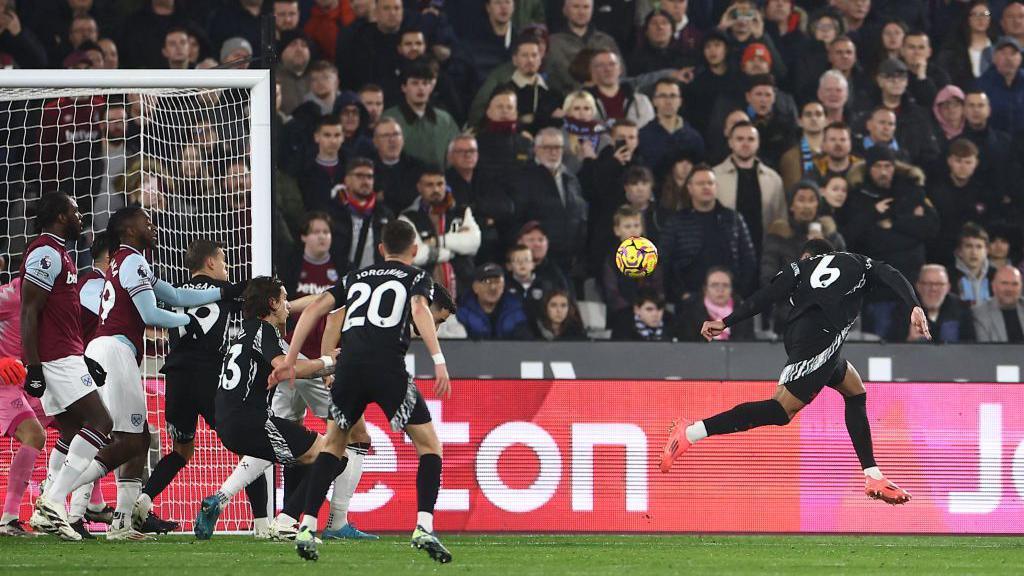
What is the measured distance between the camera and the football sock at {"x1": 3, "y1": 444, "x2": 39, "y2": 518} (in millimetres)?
9164

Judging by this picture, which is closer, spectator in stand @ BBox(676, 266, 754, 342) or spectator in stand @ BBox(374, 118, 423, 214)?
spectator in stand @ BBox(676, 266, 754, 342)

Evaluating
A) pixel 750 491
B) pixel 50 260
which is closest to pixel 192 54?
pixel 50 260

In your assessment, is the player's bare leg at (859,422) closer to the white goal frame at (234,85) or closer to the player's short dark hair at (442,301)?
the player's short dark hair at (442,301)

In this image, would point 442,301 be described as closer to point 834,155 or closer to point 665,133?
point 665,133

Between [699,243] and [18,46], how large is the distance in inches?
237

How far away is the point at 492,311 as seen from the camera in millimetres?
12156

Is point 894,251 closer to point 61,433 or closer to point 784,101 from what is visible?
point 784,101

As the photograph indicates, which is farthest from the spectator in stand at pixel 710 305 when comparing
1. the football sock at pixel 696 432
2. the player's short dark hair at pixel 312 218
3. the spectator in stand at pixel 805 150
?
the player's short dark hair at pixel 312 218

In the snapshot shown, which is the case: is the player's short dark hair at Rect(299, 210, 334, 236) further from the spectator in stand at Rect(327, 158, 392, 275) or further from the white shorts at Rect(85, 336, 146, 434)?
the white shorts at Rect(85, 336, 146, 434)

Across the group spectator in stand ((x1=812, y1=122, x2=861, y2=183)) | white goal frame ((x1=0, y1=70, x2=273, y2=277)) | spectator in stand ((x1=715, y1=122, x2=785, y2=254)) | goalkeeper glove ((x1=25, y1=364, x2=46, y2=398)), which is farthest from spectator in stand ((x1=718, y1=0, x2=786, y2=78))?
goalkeeper glove ((x1=25, y1=364, x2=46, y2=398))

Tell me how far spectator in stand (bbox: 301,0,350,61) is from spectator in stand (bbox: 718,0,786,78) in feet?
11.3

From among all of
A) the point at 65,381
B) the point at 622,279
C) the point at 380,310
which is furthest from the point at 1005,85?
the point at 65,381

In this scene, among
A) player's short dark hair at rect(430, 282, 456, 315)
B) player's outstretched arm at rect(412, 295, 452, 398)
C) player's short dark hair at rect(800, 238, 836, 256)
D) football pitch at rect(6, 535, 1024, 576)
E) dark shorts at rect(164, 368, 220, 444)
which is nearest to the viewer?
football pitch at rect(6, 535, 1024, 576)

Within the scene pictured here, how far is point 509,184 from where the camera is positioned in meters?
12.8
